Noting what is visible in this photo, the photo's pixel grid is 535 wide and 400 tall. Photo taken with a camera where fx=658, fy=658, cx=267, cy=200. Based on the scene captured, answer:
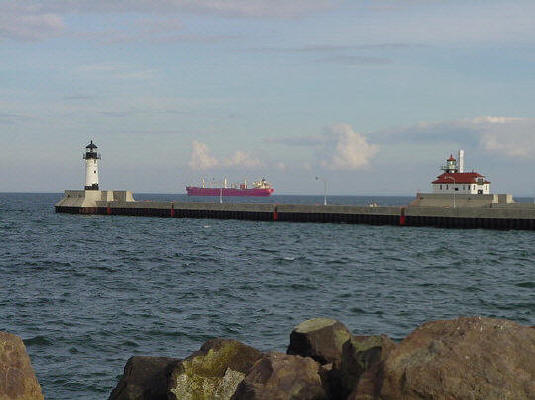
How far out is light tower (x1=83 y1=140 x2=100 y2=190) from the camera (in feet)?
309

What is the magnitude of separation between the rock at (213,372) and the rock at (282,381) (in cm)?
104

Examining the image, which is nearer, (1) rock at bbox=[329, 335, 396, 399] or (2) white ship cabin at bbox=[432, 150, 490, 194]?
(1) rock at bbox=[329, 335, 396, 399]

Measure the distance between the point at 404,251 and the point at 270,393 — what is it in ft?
128

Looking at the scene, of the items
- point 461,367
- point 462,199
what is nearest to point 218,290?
point 461,367

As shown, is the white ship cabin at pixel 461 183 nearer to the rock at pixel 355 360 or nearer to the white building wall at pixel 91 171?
the white building wall at pixel 91 171

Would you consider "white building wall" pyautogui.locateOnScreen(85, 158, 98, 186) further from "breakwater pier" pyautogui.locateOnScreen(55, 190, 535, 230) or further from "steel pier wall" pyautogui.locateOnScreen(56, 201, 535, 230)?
"steel pier wall" pyautogui.locateOnScreen(56, 201, 535, 230)

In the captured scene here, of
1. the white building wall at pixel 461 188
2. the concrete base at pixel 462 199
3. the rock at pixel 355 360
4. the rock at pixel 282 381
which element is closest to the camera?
the rock at pixel 355 360

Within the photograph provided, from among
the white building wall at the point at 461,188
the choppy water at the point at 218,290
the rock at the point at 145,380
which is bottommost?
the choppy water at the point at 218,290

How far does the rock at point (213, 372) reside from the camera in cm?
955

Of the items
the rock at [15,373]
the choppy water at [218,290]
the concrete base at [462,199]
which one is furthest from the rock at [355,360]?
the concrete base at [462,199]

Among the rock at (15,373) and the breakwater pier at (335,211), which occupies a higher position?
the breakwater pier at (335,211)

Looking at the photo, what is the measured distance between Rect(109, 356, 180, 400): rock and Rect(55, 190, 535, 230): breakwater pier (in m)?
59.5

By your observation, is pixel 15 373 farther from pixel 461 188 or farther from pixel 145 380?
pixel 461 188

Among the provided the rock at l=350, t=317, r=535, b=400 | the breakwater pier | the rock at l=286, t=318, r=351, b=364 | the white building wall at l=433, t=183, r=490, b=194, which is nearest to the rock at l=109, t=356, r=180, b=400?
the rock at l=286, t=318, r=351, b=364
